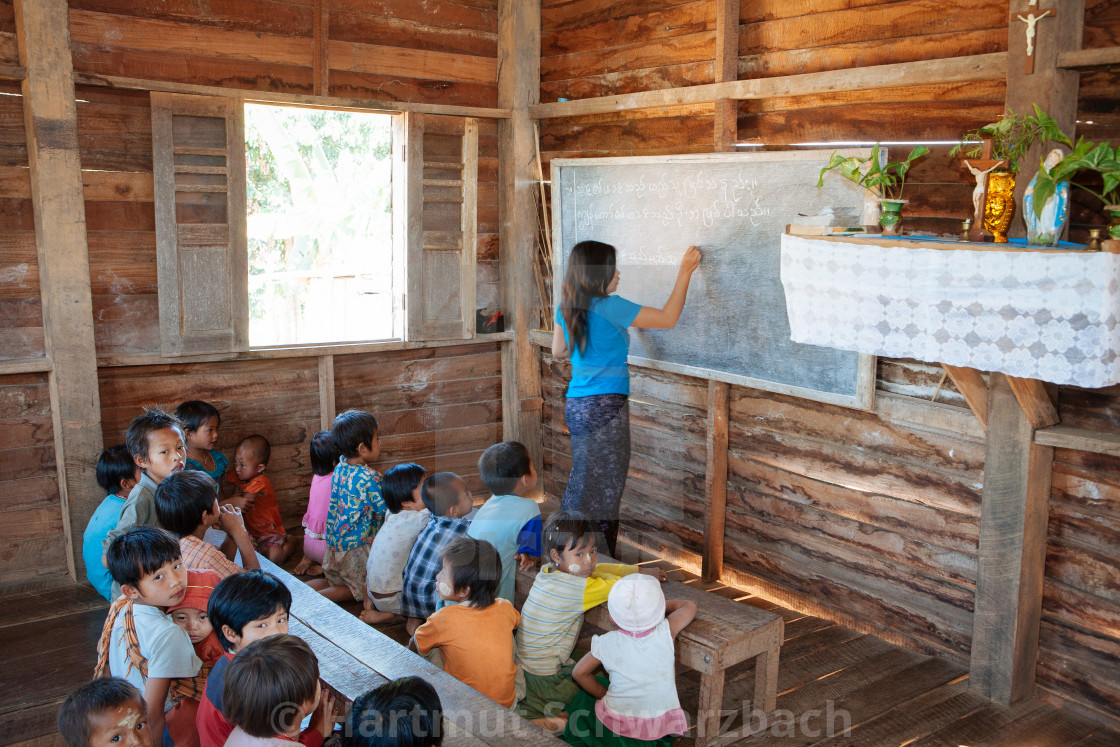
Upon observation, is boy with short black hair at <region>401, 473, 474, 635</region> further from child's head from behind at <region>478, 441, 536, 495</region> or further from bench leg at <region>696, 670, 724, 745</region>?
bench leg at <region>696, 670, 724, 745</region>

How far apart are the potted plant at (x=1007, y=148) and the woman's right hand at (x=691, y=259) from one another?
1.51 meters

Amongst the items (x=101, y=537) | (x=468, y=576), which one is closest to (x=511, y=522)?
(x=468, y=576)

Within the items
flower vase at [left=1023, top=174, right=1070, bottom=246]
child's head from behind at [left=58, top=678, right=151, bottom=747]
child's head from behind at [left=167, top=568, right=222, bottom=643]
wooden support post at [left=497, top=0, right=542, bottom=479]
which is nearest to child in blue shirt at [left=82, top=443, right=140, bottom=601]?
child's head from behind at [left=167, top=568, right=222, bottom=643]

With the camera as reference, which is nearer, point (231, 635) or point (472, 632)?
point (231, 635)

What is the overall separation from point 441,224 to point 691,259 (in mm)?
1779

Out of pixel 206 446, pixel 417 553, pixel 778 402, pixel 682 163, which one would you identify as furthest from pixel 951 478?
pixel 206 446

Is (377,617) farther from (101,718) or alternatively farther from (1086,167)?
(1086,167)

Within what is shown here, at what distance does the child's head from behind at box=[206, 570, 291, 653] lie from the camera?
2.65 meters

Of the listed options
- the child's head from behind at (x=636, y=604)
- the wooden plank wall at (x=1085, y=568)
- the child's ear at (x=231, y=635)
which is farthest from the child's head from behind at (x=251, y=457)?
the wooden plank wall at (x=1085, y=568)

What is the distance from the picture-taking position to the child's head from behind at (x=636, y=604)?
2.92 m

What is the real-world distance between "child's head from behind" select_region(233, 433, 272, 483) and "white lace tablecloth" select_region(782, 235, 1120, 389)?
9.96 feet

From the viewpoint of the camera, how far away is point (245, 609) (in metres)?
2.65

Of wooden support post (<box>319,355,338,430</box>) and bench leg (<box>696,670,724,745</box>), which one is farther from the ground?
wooden support post (<box>319,355,338,430</box>)

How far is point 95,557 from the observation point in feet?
12.7
